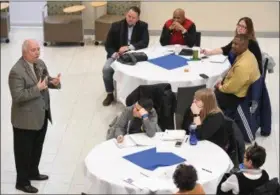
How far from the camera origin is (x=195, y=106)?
516cm

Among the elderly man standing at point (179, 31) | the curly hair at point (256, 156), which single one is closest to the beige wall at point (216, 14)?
the elderly man standing at point (179, 31)

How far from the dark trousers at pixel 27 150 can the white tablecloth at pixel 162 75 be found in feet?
5.85

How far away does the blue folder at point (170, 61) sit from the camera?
23.7 ft

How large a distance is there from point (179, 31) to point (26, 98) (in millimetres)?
3464

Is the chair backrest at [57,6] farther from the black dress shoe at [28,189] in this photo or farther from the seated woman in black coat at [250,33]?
the black dress shoe at [28,189]

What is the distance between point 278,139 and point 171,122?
1.69 meters

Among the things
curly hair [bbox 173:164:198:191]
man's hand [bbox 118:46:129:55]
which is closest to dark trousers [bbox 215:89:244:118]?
man's hand [bbox 118:46:129:55]

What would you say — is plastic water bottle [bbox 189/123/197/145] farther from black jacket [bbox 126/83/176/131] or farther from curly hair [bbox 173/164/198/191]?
curly hair [bbox 173/164/198/191]

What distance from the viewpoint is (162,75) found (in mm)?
6930

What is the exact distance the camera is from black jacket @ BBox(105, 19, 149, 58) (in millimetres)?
7715

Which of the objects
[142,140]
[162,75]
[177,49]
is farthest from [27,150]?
[177,49]

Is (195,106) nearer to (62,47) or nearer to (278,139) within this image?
(278,139)

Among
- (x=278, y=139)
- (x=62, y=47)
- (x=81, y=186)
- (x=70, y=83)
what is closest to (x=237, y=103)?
(x=278, y=139)

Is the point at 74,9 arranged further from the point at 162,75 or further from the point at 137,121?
the point at 137,121
